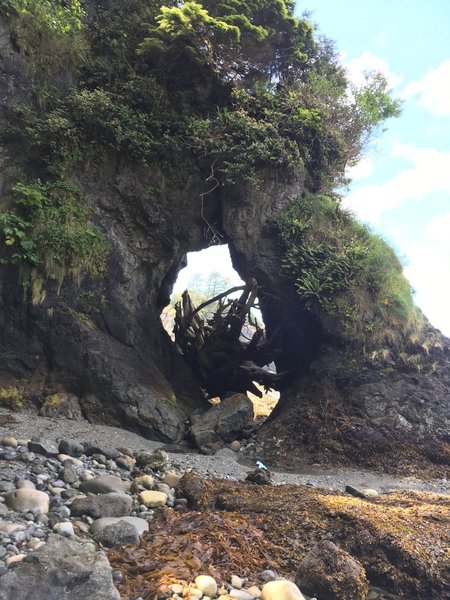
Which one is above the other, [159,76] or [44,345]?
[159,76]

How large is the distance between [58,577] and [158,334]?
912cm

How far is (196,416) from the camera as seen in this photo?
10203mm

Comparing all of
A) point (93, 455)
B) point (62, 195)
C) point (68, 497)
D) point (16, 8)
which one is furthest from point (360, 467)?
point (16, 8)

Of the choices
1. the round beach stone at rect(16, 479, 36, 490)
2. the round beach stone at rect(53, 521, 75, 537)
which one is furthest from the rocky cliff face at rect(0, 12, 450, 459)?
the round beach stone at rect(53, 521, 75, 537)

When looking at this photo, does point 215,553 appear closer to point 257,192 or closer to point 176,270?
point 257,192

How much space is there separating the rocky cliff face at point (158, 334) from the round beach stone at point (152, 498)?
14.2 feet

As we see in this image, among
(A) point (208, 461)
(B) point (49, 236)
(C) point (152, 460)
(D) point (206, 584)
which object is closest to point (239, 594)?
(D) point (206, 584)

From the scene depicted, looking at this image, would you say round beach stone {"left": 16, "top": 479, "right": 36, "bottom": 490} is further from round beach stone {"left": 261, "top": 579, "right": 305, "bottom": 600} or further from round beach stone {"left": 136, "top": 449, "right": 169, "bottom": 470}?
round beach stone {"left": 261, "top": 579, "right": 305, "bottom": 600}

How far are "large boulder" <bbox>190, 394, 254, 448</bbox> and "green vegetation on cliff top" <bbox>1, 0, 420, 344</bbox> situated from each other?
2.97 m

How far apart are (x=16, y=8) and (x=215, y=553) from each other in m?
11.9

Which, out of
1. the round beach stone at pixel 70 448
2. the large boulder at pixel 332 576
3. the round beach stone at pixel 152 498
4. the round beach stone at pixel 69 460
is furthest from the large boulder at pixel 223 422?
the large boulder at pixel 332 576

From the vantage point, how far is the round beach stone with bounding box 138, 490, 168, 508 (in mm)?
4852

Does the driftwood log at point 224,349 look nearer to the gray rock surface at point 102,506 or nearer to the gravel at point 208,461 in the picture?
the gravel at point 208,461

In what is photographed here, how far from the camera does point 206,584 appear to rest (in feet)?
10.9
